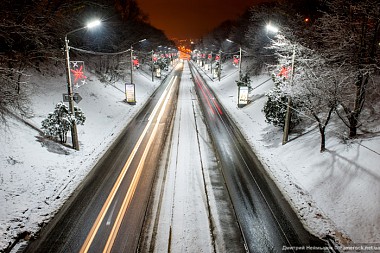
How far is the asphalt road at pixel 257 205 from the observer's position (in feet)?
31.2

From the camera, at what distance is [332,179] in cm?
1263

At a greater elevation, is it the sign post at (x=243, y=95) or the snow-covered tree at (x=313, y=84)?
the snow-covered tree at (x=313, y=84)

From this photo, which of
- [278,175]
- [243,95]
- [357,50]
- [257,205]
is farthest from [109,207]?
[243,95]

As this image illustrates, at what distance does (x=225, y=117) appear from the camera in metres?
27.7

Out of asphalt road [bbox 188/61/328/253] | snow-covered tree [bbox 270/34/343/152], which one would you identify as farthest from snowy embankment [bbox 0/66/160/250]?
snow-covered tree [bbox 270/34/343/152]

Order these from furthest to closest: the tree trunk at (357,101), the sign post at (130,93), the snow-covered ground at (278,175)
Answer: the sign post at (130,93) < the tree trunk at (357,101) < the snow-covered ground at (278,175)

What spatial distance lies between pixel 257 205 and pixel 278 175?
137 inches

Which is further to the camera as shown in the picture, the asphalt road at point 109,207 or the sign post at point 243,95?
the sign post at point 243,95

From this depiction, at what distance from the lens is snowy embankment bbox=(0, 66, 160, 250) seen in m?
10.7

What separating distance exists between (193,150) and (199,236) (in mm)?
8843

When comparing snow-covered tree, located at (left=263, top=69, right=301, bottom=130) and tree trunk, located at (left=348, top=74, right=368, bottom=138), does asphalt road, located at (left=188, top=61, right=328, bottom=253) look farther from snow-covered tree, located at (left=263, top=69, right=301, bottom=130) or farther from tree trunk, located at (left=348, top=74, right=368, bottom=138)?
tree trunk, located at (left=348, top=74, right=368, bottom=138)

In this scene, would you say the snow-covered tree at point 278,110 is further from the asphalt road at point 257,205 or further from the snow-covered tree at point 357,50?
the snow-covered tree at point 357,50

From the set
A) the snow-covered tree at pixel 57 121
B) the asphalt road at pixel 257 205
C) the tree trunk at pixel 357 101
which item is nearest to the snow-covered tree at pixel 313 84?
the tree trunk at pixel 357 101

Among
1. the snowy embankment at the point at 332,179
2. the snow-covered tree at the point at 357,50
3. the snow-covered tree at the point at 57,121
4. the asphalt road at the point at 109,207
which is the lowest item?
the asphalt road at the point at 109,207
